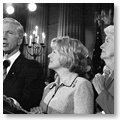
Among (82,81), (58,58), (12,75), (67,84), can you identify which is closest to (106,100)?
(82,81)

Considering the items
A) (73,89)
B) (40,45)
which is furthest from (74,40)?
(73,89)

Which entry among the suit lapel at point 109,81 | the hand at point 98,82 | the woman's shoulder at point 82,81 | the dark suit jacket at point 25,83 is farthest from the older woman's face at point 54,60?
the suit lapel at point 109,81

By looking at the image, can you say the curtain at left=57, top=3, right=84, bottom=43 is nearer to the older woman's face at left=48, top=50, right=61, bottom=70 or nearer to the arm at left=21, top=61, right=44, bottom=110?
the older woman's face at left=48, top=50, right=61, bottom=70

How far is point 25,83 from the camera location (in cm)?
209

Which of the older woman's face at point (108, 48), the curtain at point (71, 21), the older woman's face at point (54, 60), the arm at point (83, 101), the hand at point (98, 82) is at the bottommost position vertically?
the arm at point (83, 101)

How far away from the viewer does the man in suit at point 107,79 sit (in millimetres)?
2061

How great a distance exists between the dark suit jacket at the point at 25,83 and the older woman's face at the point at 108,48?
0.65 m

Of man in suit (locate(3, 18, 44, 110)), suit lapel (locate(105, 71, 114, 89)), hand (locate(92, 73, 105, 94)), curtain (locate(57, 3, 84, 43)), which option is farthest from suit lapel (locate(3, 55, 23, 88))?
suit lapel (locate(105, 71, 114, 89))

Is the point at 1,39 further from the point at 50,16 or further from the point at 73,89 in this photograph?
the point at 73,89

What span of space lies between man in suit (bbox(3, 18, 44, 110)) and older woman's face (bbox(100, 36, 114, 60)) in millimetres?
650

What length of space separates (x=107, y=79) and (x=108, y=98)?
0.18m

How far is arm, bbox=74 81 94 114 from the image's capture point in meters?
2.04

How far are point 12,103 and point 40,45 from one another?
2.07 feet

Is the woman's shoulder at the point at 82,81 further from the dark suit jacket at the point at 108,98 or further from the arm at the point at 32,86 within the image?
the arm at the point at 32,86
